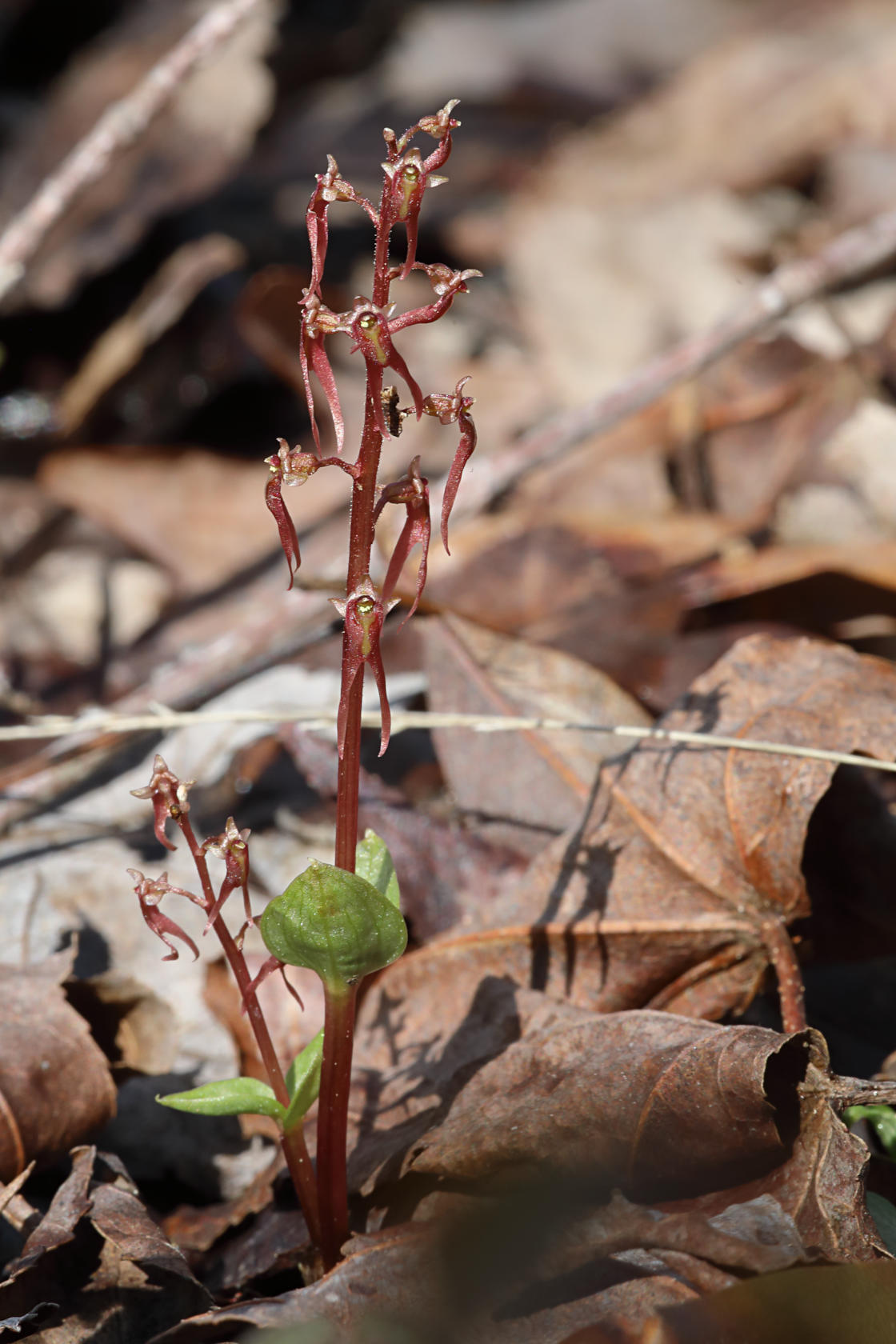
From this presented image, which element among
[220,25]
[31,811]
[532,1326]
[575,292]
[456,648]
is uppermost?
[220,25]

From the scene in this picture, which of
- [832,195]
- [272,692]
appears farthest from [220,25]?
[832,195]

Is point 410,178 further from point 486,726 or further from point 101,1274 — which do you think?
point 101,1274

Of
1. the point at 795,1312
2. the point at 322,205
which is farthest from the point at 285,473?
the point at 795,1312

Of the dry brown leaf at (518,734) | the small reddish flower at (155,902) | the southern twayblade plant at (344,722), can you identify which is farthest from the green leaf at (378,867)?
the dry brown leaf at (518,734)

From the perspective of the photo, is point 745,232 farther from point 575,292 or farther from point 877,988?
point 877,988

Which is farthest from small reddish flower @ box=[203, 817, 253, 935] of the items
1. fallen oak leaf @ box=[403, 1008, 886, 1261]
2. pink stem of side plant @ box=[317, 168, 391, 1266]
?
fallen oak leaf @ box=[403, 1008, 886, 1261]

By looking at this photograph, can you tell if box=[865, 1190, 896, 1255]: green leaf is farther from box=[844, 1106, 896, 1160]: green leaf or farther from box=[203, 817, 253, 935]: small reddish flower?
box=[203, 817, 253, 935]: small reddish flower

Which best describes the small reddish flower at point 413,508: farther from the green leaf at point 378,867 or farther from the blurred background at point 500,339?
the blurred background at point 500,339
